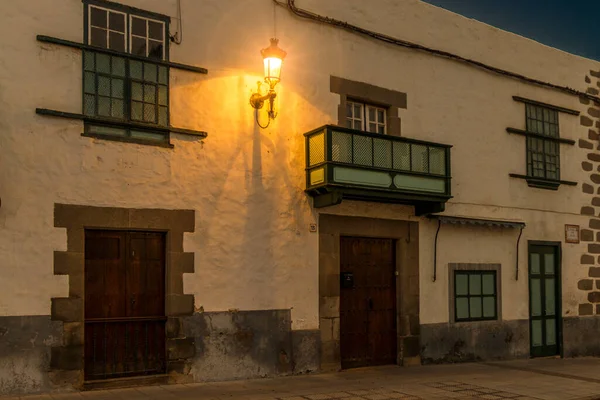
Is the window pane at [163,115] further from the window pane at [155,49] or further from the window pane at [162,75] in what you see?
the window pane at [155,49]

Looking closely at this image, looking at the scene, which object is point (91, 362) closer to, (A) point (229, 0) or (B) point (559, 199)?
(A) point (229, 0)

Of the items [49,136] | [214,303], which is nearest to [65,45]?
[49,136]

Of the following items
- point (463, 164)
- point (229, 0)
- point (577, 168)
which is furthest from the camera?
point (577, 168)

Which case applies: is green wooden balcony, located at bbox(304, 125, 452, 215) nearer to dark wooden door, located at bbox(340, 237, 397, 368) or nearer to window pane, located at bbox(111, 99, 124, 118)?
dark wooden door, located at bbox(340, 237, 397, 368)

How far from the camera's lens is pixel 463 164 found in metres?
13.1

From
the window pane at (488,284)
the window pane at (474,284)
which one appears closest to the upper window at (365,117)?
the window pane at (474,284)

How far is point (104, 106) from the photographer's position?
365 inches

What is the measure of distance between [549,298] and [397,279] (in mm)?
4294

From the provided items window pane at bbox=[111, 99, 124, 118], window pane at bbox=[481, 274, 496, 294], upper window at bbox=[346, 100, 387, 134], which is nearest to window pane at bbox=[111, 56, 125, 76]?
window pane at bbox=[111, 99, 124, 118]

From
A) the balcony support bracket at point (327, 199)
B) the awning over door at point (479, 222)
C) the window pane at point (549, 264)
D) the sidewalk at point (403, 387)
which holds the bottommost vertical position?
the sidewalk at point (403, 387)

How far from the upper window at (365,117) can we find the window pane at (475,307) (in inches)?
146

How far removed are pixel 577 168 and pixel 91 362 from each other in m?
11.0

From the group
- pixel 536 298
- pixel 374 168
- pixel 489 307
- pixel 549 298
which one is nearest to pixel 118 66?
pixel 374 168

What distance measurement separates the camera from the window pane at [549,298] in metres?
14.5
